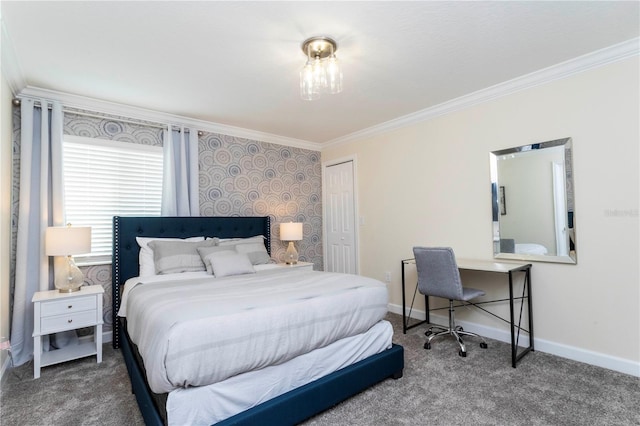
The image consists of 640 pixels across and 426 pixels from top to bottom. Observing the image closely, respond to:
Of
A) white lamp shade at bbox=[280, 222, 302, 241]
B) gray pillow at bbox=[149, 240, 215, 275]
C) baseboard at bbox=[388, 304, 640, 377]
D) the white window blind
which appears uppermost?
the white window blind

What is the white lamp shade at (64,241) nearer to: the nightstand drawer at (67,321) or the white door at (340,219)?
the nightstand drawer at (67,321)

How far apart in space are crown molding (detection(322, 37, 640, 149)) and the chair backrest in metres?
1.59

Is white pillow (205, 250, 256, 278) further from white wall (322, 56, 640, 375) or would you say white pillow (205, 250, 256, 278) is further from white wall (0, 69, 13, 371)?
white wall (322, 56, 640, 375)

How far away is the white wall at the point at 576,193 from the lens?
2.37m

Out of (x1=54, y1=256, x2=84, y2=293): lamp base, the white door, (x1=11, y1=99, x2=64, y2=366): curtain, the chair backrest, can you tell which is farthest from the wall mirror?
(x1=11, y1=99, x2=64, y2=366): curtain

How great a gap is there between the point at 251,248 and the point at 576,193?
10.1 ft

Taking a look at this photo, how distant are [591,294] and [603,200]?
0.74 meters

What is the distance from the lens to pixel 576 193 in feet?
8.52

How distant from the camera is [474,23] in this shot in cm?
206

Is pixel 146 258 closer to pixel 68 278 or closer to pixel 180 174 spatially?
pixel 68 278

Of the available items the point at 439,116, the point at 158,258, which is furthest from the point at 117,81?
the point at 439,116

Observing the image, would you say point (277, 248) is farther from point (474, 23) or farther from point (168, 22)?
point (474, 23)

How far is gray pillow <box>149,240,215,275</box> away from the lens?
3020 millimetres

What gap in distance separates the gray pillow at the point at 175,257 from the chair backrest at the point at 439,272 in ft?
6.95
